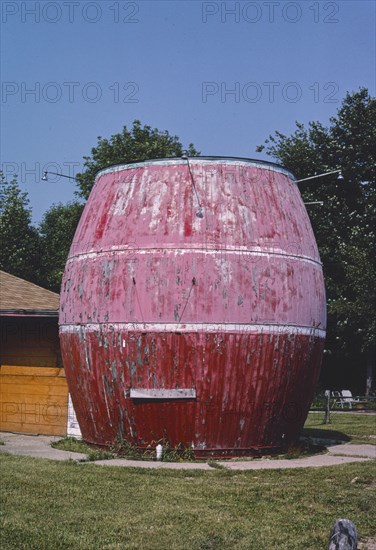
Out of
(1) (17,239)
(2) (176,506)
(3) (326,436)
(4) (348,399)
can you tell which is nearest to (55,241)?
(1) (17,239)

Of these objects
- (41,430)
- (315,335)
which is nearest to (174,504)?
(315,335)

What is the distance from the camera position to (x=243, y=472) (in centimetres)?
1134

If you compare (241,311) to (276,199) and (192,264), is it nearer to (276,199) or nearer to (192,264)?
(192,264)

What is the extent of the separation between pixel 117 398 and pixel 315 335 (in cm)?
339

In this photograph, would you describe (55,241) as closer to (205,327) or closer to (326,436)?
(326,436)

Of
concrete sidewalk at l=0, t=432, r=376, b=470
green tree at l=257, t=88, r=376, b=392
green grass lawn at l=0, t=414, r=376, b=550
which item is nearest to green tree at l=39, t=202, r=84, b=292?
green tree at l=257, t=88, r=376, b=392

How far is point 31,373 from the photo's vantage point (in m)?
17.5

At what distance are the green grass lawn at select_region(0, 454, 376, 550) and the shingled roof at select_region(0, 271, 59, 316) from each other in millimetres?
5776

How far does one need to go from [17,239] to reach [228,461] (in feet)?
132

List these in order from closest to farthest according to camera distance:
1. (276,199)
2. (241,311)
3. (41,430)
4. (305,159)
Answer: (241,311)
(276,199)
(41,430)
(305,159)

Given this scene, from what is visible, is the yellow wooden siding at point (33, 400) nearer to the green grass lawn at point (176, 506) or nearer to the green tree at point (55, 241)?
the green grass lawn at point (176, 506)

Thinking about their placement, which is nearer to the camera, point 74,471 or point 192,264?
point 74,471

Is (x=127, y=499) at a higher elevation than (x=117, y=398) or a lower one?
lower

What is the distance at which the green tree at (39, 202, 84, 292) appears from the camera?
45625 millimetres
